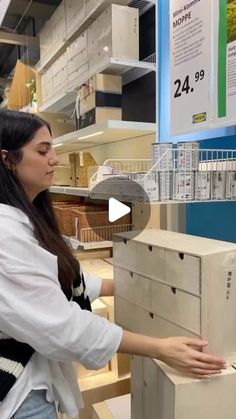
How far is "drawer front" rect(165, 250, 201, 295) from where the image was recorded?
0.93m

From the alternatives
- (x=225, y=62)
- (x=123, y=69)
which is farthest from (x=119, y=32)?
(x=225, y=62)

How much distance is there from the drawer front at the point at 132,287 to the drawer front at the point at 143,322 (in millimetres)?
21

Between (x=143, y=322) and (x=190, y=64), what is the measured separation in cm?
102

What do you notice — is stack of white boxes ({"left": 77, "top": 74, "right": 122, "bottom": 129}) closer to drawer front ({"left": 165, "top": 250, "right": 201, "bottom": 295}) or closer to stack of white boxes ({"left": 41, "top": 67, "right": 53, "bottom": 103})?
stack of white boxes ({"left": 41, "top": 67, "right": 53, "bottom": 103})

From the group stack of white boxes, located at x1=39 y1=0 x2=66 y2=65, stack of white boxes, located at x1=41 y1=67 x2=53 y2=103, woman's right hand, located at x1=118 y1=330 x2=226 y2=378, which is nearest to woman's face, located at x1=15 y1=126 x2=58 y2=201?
woman's right hand, located at x1=118 y1=330 x2=226 y2=378

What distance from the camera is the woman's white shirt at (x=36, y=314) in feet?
2.66

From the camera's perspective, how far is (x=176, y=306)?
3.31ft

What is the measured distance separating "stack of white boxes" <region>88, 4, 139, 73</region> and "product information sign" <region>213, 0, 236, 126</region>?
716 mm

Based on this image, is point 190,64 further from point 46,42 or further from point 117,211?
point 46,42

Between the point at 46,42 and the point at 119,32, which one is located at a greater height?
the point at 46,42

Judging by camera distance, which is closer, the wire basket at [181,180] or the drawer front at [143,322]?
the drawer front at [143,322]

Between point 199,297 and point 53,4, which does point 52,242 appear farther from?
point 53,4
